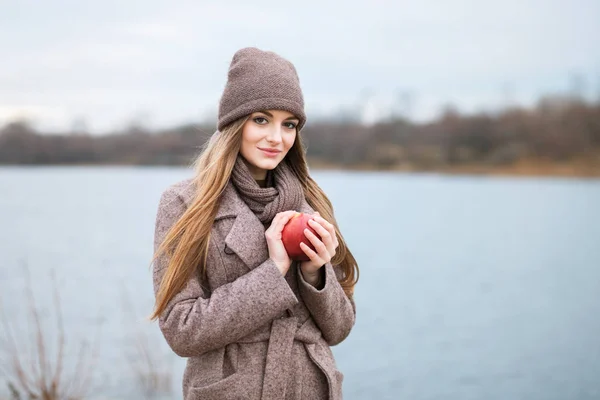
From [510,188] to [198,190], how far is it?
54861 millimetres

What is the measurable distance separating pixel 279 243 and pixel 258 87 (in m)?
0.65

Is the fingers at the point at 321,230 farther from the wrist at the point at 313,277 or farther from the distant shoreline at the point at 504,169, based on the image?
the distant shoreline at the point at 504,169

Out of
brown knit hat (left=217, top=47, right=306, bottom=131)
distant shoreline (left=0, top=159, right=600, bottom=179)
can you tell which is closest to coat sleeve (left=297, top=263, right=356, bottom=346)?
brown knit hat (left=217, top=47, right=306, bottom=131)

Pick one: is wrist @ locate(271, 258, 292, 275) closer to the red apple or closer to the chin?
the red apple

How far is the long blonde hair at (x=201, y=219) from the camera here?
2775 mm

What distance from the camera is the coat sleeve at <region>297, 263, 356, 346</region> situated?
2.88 meters

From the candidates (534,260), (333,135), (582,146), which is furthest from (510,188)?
(534,260)

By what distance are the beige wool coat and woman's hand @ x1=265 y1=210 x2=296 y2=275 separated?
36 millimetres

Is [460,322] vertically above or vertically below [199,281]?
below

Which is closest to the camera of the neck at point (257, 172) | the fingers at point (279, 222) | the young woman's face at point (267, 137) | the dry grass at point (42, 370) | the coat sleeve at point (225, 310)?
the coat sleeve at point (225, 310)

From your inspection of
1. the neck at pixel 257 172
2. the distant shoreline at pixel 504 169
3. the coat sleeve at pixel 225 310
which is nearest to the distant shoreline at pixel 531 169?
the distant shoreline at pixel 504 169

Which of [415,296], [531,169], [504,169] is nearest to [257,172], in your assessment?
[415,296]

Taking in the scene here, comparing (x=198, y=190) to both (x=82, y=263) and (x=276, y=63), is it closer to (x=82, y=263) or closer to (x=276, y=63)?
(x=276, y=63)

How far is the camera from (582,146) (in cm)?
6181
